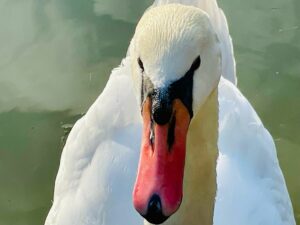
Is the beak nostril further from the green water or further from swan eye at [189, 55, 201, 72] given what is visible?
the green water

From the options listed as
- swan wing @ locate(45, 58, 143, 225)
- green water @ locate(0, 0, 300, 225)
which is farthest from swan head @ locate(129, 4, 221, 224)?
green water @ locate(0, 0, 300, 225)

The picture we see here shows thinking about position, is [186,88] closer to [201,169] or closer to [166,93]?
[166,93]

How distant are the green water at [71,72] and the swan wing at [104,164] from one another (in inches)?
23.4

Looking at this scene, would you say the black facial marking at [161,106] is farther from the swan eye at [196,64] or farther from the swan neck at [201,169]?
the swan neck at [201,169]

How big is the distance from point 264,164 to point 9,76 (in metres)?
1.87

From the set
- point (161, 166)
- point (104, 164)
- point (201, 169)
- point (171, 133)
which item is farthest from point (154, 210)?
point (104, 164)

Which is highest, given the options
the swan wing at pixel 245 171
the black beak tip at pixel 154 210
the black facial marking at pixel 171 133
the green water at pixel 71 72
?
the black facial marking at pixel 171 133

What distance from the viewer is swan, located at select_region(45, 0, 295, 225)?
239 centimetres

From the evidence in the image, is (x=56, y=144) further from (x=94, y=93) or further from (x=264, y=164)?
(x=264, y=164)

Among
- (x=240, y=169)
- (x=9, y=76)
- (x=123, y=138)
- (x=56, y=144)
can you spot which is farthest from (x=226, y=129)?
(x=9, y=76)

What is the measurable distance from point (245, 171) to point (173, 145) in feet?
4.42

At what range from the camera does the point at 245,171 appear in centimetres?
373

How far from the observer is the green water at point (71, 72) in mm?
4504

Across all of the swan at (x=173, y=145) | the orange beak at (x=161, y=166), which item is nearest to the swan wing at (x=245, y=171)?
the swan at (x=173, y=145)
